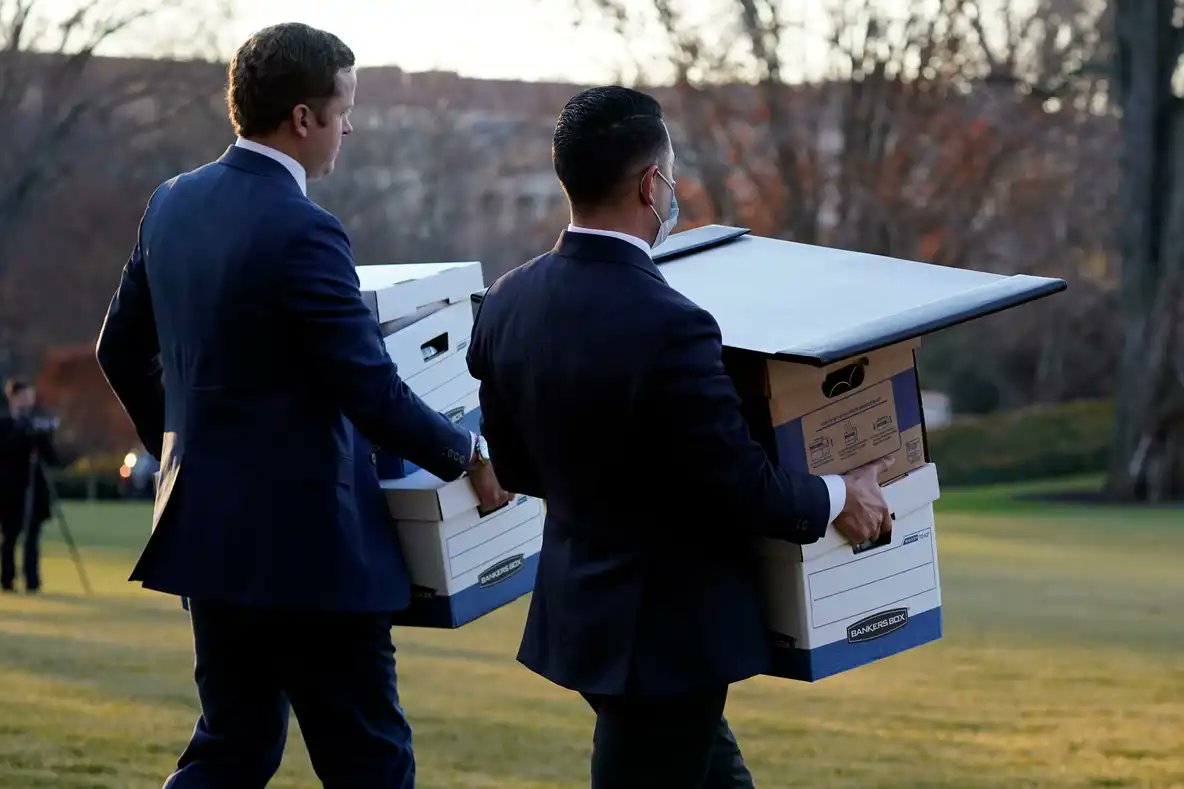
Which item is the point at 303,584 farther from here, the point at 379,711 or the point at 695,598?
the point at 695,598

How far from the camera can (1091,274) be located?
48.7 metres

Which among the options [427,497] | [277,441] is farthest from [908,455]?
[277,441]

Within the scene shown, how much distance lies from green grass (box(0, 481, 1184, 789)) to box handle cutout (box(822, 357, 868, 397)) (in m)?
2.62

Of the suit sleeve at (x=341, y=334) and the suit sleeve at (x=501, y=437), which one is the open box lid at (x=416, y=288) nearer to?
the suit sleeve at (x=341, y=334)

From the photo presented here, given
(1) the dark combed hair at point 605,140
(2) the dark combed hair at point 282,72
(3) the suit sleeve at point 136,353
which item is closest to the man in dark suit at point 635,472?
(1) the dark combed hair at point 605,140

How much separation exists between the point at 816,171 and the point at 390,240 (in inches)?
986

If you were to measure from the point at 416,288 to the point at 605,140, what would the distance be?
91 centimetres

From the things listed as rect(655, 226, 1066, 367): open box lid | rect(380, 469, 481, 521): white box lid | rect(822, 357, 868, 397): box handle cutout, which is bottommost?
rect(380, 469, 481, 521): white box lid

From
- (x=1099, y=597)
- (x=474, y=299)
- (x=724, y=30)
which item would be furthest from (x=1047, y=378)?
(x=474, y=299)

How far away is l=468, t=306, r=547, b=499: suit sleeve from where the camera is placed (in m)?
3.35

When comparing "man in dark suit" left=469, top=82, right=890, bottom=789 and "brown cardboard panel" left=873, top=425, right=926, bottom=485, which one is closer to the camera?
"man in dark suit" left=469, top=82, right=890, bottom=789

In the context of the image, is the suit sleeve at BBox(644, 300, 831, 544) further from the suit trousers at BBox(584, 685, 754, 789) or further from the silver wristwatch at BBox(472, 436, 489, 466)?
the silver wristwatch at BBox(472, 436, 489, 466)

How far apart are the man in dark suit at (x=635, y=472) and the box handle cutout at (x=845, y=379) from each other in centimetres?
20

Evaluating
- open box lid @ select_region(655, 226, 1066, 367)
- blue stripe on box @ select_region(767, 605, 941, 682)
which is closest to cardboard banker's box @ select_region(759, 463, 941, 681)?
blue stripe on box @ select_region(767, 605, 941, 682)
